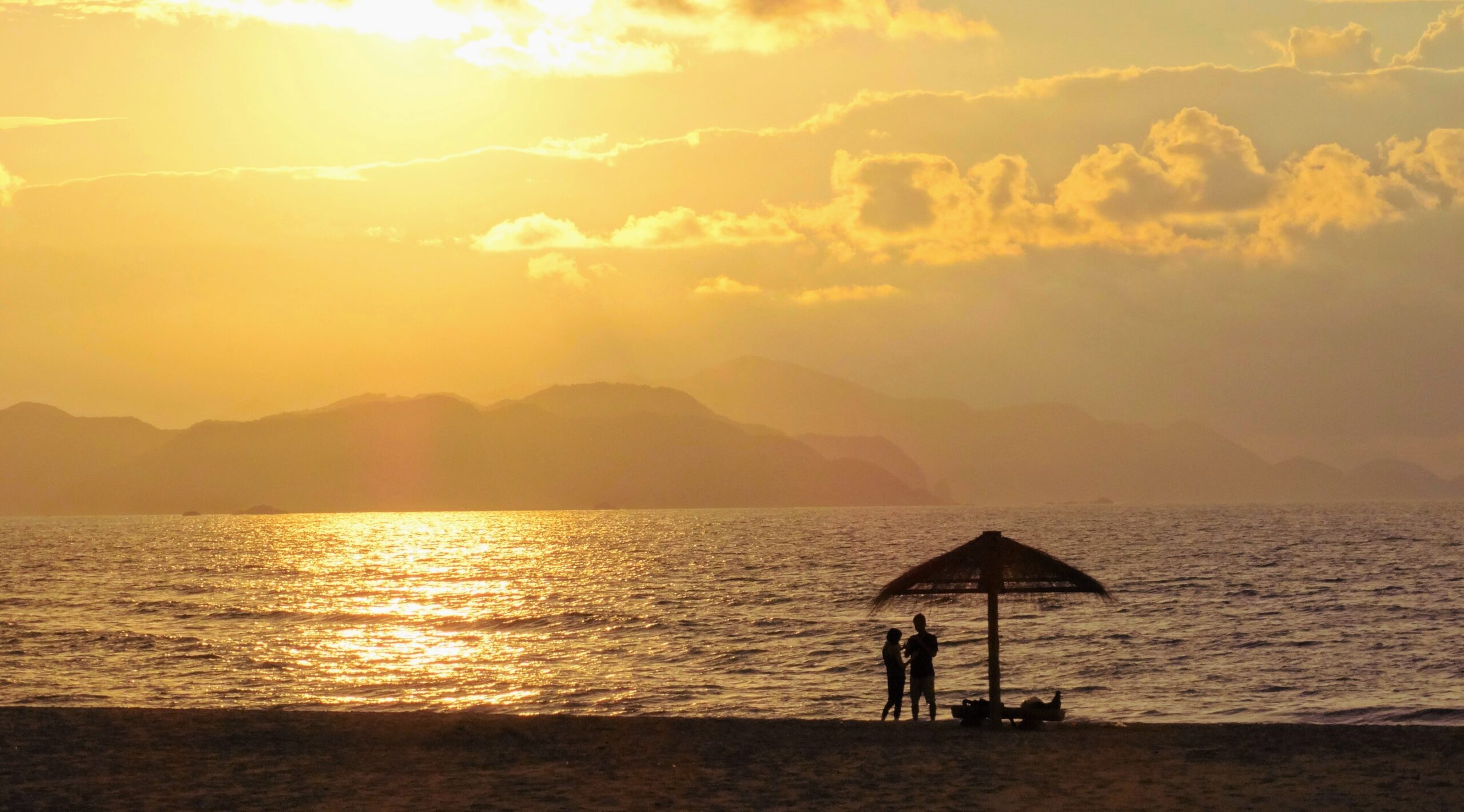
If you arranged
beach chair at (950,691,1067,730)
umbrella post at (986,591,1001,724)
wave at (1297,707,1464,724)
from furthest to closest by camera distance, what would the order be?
1. wave at (1297,707,1464,724)
2. umbrella post at (986,591,1001,724)
3. beach chair at (950,691,1067,730)

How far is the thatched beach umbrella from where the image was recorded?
20.2 m

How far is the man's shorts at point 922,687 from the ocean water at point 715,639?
1431 mm

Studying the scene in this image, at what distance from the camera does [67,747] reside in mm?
18688

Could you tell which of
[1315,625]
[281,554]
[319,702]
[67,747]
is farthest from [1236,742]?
[281,554]

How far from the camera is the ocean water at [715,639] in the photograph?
1188 inches

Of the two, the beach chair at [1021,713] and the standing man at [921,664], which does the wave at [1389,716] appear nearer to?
the beach chair at [1021,713]

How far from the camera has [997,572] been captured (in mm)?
20188

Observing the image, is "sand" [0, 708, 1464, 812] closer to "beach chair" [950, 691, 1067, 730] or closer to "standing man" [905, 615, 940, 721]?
"beach chair" [950, 691, 1067, 730]

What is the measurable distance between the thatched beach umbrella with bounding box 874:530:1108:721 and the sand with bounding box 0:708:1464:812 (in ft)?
6.78

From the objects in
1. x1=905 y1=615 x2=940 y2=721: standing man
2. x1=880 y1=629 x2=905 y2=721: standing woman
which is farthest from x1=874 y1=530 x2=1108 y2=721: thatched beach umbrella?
x1=880 y1=629 x2=905 y2=721: standing woman

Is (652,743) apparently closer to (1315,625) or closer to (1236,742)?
(1236,742)

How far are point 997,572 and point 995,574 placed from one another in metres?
0.05

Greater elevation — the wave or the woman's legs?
the woman's legs

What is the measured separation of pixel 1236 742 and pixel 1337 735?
5.48 feet
